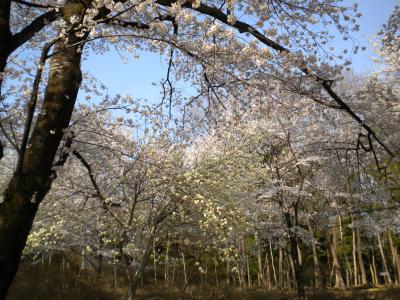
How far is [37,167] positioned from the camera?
10.6 ft

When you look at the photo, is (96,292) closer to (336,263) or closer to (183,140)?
(183,140)

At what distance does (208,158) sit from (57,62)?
6.03 metres

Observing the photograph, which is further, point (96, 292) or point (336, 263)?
point (336, 263)

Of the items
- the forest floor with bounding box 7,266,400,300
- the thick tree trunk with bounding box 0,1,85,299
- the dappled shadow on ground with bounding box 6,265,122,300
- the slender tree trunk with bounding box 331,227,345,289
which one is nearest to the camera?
the thick tree trunk with bounding box 0,1,85,299

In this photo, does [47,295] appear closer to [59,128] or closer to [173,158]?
[173,158]

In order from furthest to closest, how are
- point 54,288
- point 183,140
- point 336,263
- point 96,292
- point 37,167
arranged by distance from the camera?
1. point 336,263
2. point 96,292
3. point 54,288
4. point 183,140
5. point 37,167

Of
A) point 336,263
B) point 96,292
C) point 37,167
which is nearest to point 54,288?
point 96,292

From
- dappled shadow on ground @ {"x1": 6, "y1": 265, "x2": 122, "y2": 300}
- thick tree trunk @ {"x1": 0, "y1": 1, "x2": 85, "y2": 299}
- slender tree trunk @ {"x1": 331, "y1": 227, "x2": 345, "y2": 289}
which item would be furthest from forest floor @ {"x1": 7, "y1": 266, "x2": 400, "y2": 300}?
thick tree trunk @ {"x1": 0, "y1": 1, "x2": 85, "y2": 299}

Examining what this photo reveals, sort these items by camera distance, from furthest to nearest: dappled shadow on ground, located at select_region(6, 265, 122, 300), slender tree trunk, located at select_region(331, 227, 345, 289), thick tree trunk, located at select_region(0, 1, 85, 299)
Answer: slender tree trunk, located at select_region(331, 227, 345, 289) < dappled shadow on ground, located at select_region(6, 265, 122, 300) < thick tree trunk, located at select_region(0, 1, 85, 299)

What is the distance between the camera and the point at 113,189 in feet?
30.9

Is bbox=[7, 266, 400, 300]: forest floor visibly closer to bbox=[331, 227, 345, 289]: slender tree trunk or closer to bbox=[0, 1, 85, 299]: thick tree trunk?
bbox=[331, 227, 345, 289]: slender tree trunk

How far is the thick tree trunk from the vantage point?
3.03 m

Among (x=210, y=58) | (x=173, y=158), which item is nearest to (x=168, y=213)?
(x=173, y=158)

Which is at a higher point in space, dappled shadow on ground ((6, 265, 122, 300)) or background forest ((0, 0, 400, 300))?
background forest ((0, 0, 400, 300))
